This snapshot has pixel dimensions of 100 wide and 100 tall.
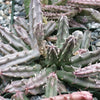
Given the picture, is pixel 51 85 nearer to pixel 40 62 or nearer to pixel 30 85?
pixel 30 85

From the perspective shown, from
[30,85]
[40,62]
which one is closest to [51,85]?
[30,85]

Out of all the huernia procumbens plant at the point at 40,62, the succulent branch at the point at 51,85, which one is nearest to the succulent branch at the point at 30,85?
the huernia procumbens plant at the point at 40,62

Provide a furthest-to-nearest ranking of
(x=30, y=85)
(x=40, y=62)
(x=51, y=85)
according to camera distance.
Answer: (x=40, y=62) → (x=30, y=85) → (x=51, y=85)

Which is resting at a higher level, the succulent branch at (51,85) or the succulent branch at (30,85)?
the succulent branch at (51,85)

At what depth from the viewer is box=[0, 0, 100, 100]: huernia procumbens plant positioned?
6.81ft

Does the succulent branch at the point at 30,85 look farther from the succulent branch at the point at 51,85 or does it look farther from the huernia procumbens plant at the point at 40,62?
the succulent branch at the point at 51,85

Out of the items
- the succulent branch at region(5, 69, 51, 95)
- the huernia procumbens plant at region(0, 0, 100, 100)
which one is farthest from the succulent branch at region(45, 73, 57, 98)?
the succulent branch at region(5, 69, 51, 95)

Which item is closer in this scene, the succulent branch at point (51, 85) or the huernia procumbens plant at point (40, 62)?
the succulent branch at point (51, 85)

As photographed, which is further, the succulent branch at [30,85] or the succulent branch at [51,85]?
the succulent branch at [30,85]

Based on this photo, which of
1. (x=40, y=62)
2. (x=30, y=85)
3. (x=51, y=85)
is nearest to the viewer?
(x=51, y=85)

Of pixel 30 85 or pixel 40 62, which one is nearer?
pixel 30 85

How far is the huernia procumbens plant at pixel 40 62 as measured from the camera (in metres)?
2.08

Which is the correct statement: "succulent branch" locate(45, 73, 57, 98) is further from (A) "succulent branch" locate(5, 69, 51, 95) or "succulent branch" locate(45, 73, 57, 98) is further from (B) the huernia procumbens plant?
(A) "succulent branch" locate(5, 69, 51, 95)

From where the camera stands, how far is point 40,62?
2527 millimetres
